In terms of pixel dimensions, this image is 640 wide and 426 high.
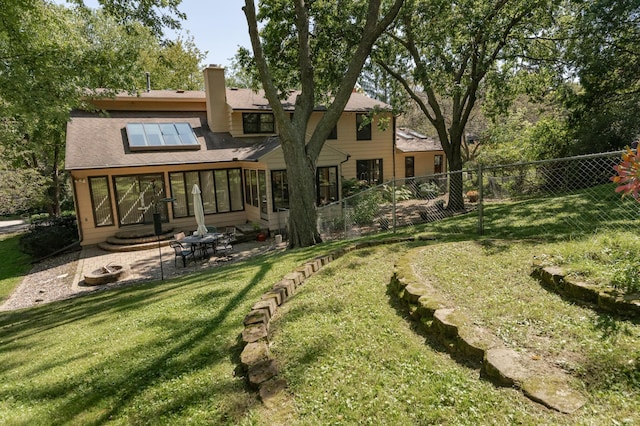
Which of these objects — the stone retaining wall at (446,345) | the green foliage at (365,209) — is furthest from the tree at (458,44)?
the stone retaining wall at (446,345)

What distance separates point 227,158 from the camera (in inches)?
604

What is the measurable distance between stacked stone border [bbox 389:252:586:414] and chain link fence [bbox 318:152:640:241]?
2991 mm

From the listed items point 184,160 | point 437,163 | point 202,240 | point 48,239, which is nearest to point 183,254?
point 202,240

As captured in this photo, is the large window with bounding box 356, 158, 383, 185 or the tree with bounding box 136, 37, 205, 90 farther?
the tree with bounding box 136, 37, 205, 90

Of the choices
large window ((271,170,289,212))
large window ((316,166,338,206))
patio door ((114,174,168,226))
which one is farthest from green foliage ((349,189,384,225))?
patio door ((114,174,168,226))

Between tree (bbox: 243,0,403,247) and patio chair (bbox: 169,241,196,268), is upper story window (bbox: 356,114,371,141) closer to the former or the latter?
tree (bbox: 243,0,403,247)

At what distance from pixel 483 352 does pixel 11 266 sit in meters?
15.7

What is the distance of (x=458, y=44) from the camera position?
512 inches

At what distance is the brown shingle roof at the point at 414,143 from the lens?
23.1m

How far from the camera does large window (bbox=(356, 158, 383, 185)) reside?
20297 mm

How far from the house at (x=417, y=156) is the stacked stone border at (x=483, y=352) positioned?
1924 cm

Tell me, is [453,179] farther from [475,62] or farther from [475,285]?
[475,285]

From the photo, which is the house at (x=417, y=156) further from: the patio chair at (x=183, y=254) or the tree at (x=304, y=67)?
the patio chair at (x=183, y=254)

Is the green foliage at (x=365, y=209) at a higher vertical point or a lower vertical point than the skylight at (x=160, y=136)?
lower
